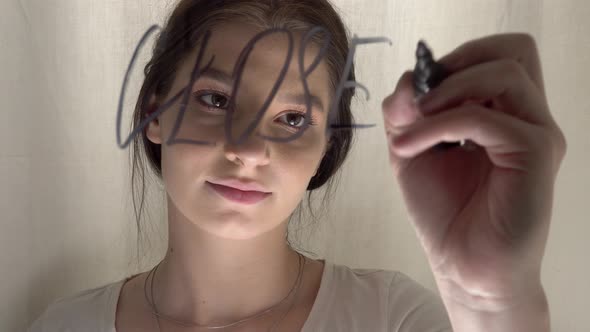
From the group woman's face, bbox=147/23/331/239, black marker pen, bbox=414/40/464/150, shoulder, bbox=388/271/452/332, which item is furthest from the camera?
shoulder, bbox=388/271/452/332

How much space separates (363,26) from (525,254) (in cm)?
36

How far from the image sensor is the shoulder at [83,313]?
68 cm

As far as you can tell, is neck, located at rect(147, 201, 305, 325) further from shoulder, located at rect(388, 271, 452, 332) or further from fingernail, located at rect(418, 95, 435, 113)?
fingernail, located at rect(418, 95, 435, 113)

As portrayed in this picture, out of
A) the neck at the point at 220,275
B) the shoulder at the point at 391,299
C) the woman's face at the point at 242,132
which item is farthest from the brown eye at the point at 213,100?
the shoulder at the point at 391,299

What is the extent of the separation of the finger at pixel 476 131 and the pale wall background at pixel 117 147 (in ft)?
0.92

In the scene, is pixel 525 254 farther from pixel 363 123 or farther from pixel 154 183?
pixel 154 183

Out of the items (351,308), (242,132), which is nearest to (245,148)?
(242,132)

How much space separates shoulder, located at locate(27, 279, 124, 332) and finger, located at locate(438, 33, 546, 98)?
1.54ft

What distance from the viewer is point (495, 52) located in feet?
1.39

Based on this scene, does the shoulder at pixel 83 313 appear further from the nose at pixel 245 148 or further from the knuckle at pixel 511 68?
the knuckle at pixel 511 68

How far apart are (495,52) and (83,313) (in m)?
0.53

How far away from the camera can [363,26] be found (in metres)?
0.69

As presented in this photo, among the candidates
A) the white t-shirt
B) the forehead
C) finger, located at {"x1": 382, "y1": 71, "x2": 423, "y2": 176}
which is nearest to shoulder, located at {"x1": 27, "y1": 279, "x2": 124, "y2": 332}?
the white t-shirt

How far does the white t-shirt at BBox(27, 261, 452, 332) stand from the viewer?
0.63m
